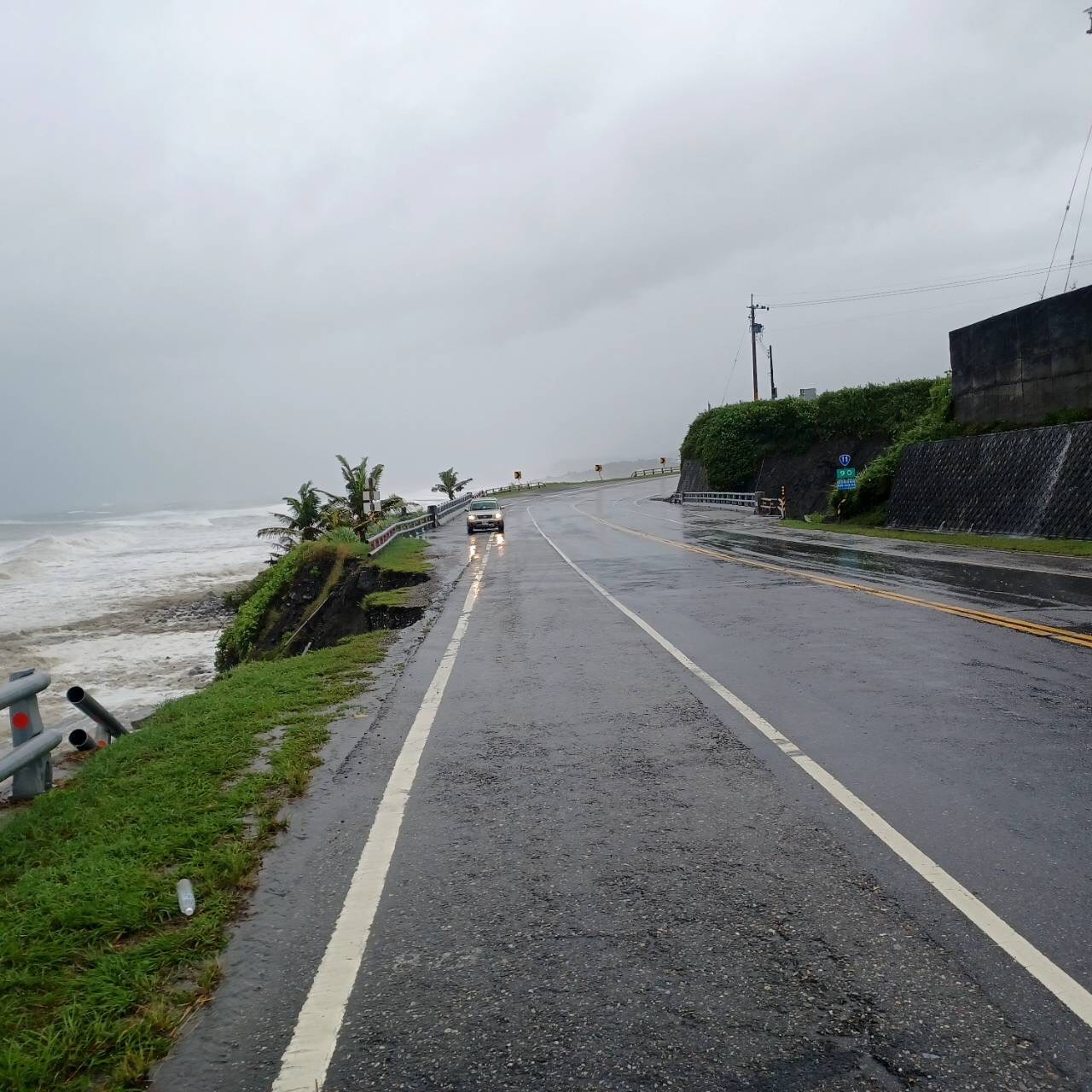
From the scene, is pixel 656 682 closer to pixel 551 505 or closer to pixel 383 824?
pixel 383 824

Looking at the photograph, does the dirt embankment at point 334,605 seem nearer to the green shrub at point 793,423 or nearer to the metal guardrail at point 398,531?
the metal guardrail at point 398,531

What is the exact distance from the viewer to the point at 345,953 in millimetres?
3580

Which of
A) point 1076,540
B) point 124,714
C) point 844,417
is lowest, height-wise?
point 124,714

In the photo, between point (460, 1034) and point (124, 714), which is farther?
point (124, 714)

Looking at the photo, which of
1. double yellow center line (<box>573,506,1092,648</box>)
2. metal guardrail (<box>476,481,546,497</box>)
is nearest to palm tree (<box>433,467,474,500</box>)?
metal guardrail (<box>476,481,546,497</box>)

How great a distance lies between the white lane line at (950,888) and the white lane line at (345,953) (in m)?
2.59

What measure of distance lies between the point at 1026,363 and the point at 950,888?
28437mm

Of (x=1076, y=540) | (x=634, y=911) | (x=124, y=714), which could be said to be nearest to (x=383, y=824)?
(x=634, y=911)

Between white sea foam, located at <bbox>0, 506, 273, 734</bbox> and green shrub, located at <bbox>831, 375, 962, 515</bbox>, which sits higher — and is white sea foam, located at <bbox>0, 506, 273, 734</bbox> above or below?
below

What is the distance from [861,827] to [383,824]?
2716mm

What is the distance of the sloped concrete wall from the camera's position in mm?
22406

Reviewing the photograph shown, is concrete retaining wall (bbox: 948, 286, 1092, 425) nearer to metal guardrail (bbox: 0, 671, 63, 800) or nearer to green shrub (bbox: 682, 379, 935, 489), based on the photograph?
green shrub (bbox: 682, 379, 935, 489)

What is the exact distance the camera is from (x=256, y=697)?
8688 mm

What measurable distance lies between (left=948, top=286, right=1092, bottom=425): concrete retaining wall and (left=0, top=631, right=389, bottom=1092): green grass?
26.4 m
